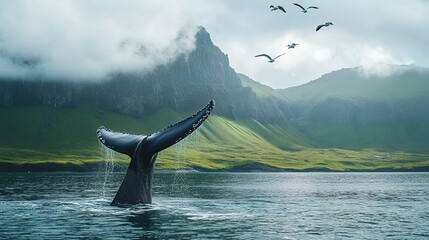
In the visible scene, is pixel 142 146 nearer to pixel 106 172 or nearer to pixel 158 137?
pixel 158 137

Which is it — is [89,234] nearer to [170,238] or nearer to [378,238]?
[170,238]

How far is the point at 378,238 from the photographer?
25.2 m

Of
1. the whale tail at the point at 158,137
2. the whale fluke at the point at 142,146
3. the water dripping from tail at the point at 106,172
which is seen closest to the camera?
the whale tail at the point at 158,137

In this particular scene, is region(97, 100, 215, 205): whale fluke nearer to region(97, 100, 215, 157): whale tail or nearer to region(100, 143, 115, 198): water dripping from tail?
region(97, 100, 215, 157): whale tail

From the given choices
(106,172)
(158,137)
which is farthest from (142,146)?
(106,172)

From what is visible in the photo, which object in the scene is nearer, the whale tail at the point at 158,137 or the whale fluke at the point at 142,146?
the whale tail at the point at 158,137

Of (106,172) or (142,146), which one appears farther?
(106,172)

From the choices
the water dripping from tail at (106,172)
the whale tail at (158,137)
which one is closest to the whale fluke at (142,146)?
the whale tail at (158,137)

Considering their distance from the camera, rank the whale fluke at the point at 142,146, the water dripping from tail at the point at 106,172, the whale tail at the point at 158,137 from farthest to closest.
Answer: the water dripping from tail at the point at 106,172, the whale fluke at the point at 142,146, the whale tail at the point at 158,137

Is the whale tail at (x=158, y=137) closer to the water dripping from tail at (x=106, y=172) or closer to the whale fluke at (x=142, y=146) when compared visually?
the whale fluke at (x=142, y=146)

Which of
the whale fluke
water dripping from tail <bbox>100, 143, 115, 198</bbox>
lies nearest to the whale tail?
the whale fluke

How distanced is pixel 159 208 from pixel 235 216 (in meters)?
5.04

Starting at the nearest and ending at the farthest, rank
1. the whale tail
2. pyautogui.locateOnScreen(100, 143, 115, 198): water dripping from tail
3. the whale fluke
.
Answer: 1. the whale tail
2. the whale fluke
3. pyautogui.locateOnScreen(100, 143, 115, 198): water dripping from tail

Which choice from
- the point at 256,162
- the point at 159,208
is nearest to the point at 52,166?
the point at 256,162
